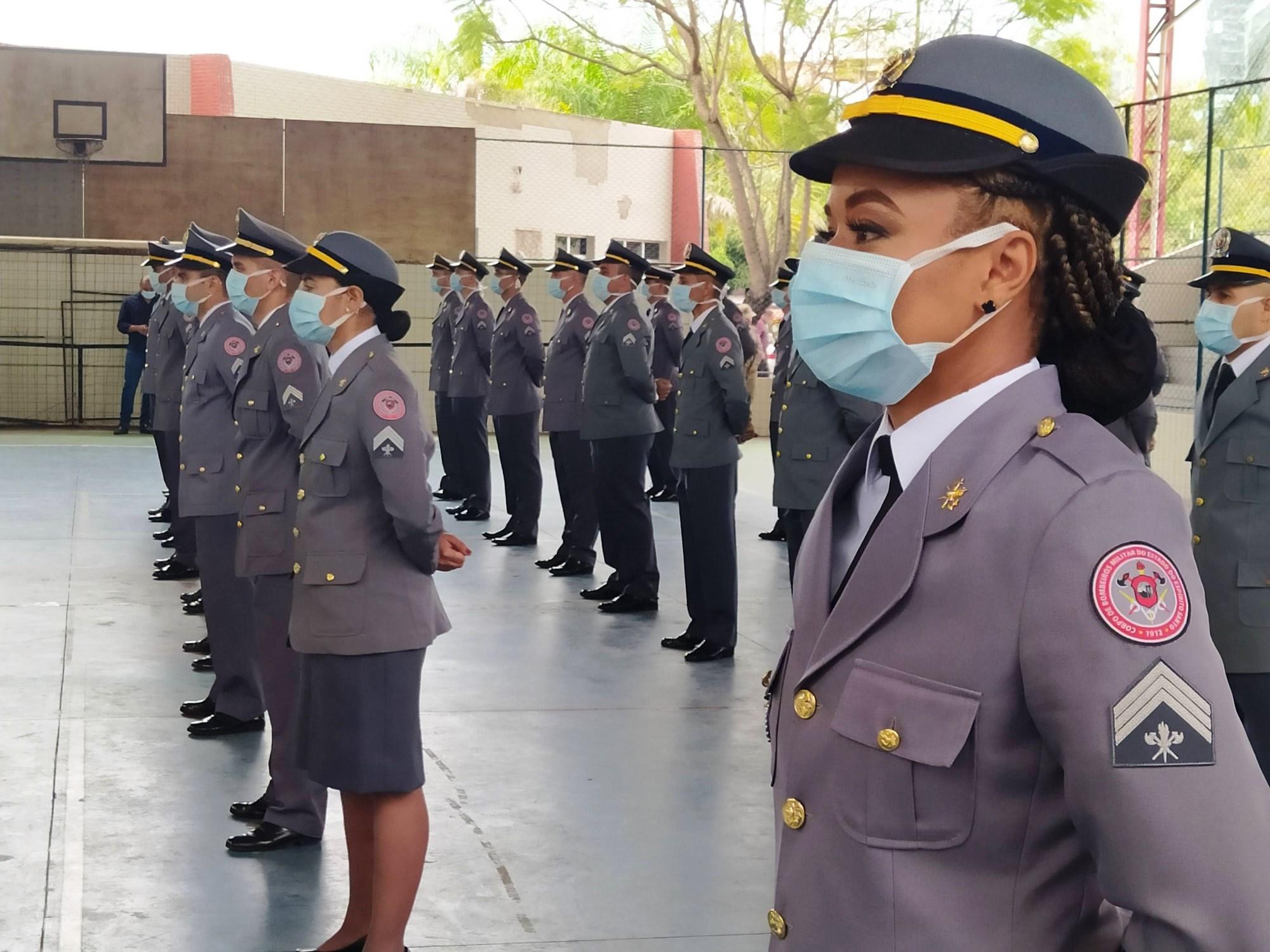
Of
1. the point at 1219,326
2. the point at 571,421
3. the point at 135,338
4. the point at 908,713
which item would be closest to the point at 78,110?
the point at 135,338

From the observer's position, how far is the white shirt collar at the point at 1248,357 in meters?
4.54

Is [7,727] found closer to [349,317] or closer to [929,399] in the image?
[349,317]

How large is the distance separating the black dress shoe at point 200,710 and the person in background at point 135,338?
8849mm

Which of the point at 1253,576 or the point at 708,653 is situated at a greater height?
the point at 1253,576

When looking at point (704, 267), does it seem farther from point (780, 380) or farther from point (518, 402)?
point (518, 402)

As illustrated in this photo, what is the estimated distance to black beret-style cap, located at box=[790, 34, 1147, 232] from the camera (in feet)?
4.20

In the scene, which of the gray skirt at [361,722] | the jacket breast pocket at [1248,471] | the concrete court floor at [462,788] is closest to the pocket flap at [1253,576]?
the jacket breast pocket at [1248,471]

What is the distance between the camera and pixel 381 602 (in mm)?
3475

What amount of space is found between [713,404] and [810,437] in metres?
0.75

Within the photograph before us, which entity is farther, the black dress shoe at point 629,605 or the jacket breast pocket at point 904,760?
the black dress shoe at point 629,605

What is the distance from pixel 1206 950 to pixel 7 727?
516 centimetres

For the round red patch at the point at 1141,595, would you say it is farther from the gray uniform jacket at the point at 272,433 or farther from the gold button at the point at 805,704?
the gray uniform jacket at the point at 272,433

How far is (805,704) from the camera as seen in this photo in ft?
4.35

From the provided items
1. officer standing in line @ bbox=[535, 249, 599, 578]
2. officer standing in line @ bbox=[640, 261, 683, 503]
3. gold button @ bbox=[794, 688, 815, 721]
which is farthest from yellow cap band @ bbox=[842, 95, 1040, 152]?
officer standing in line @ bbox=[640, 261, 683, 503]
